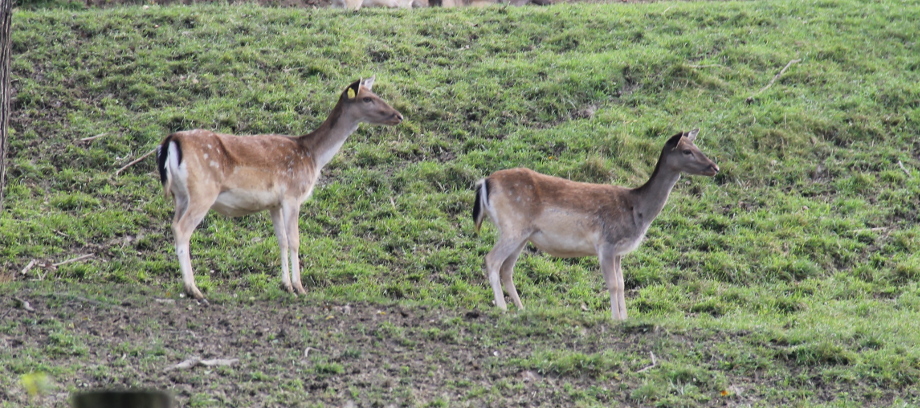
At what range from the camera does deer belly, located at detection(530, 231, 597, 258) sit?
29.1 ft

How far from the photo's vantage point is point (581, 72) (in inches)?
582

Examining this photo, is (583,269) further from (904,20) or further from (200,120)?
(904,20)

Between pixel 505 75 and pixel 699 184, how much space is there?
371 cm

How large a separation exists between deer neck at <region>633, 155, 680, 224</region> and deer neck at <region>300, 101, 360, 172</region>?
2928 mm

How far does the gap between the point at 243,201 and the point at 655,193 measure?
3.81 metres

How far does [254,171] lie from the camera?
353 inches

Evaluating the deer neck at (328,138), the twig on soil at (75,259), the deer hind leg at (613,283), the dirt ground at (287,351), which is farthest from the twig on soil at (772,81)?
the twig on soil at (75,259)

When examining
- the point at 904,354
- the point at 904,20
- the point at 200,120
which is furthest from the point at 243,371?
the point at 904,20

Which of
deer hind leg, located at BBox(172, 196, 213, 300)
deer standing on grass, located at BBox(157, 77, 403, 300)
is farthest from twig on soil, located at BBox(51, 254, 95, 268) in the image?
deer hind leg, located at BBox(172, 196, 213, 300)

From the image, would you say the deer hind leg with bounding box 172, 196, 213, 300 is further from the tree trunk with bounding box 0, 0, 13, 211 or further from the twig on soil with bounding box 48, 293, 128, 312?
the tree trunk with bounding box 0, 0, 13, 211

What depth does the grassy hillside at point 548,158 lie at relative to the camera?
8.80 m

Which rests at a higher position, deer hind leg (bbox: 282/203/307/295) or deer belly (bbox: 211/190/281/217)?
deer belly (bbox: 211/190/281/217)

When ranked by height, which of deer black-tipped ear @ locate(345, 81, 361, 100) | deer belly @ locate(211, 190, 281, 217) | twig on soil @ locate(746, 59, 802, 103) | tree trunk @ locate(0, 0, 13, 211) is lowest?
deer belly @ locate(211, 190, 281, 217)

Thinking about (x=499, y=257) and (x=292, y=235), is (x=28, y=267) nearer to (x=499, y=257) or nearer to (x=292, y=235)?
(x=292, y=235)
